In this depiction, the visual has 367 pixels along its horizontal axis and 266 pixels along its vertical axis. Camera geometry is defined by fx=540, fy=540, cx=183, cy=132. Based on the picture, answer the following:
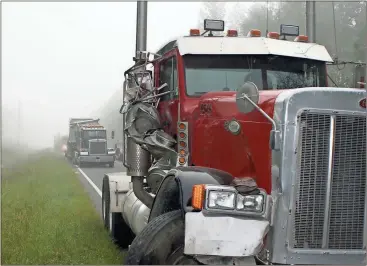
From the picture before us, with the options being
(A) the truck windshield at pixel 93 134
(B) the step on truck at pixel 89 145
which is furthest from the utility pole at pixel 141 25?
(A) the truck windshield at pixel 93 134

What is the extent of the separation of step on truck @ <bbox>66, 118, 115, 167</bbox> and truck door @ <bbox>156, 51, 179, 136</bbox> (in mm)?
29731

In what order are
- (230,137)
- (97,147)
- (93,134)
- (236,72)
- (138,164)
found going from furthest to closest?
(93,134)
(97,147)
(138,164)
(236,72)
(230,137)

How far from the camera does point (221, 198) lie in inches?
163

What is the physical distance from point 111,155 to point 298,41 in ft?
100

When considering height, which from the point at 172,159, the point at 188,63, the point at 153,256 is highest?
the point at 188,63

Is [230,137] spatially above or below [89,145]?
below

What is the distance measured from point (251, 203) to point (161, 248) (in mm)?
873

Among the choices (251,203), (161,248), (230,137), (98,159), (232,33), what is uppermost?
(232,33)

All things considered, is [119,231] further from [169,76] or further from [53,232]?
[169,76]

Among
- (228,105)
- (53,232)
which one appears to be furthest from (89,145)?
(228,105)

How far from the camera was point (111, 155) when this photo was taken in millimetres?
36781

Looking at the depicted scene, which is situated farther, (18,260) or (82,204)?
(82,204)

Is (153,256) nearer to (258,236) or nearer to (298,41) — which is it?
(258,236)

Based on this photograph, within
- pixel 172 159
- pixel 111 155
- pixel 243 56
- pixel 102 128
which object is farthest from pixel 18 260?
pixel 102 128
